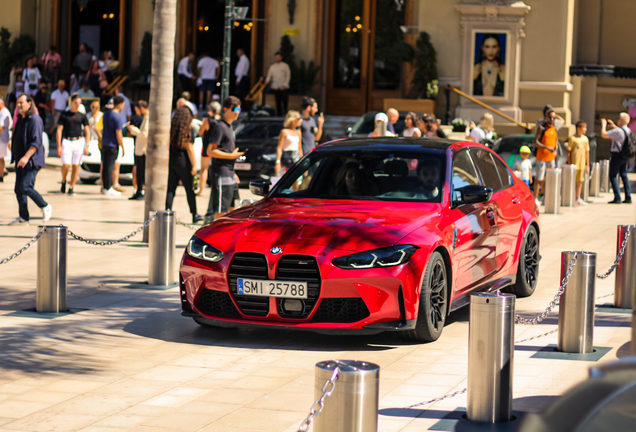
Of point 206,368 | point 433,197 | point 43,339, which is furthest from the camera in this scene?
point 433,197

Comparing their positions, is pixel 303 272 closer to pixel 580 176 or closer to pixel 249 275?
pixel 249 275

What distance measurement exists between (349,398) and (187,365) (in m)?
3.08

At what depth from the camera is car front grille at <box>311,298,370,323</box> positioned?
7141 millimetres

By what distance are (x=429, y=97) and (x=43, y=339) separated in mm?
22457

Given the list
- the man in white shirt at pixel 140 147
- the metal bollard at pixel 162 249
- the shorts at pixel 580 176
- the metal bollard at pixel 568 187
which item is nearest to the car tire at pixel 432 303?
the metal bollard at pixel 162 249

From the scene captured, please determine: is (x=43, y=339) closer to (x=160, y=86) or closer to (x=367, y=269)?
(x=367, y=269)

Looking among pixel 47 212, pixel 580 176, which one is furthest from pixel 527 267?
pixel 580 176

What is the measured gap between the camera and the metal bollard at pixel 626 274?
9.09 meters

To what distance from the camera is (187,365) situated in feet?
22.4

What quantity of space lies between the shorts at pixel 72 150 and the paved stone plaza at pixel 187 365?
835 centimetres

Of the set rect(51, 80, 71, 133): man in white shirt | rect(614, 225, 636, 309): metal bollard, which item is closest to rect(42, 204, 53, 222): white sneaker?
rect(614, 225, 636, 309): metal bollard

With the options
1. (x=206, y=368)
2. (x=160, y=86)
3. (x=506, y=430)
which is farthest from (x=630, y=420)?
(x=160, y=86)

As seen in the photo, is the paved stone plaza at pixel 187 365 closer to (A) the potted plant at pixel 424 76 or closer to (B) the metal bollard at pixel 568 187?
(B) the metal bollard at pixel 568 187

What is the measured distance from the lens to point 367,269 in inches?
278
